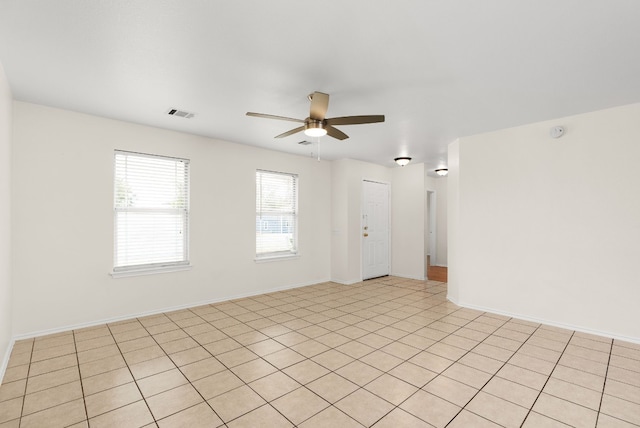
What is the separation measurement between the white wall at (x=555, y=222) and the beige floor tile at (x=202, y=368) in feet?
11.8

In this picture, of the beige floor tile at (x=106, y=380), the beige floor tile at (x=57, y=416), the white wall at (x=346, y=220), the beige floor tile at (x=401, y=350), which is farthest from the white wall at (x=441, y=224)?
the beige floor tile at (x=57, y=416)

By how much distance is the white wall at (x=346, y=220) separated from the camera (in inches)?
249

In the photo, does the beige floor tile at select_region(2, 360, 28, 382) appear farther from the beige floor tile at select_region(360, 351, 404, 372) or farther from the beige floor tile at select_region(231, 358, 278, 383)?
the beige floor tile at select_region(360, 351, 404, 372)

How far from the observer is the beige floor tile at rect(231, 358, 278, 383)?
2600 mm

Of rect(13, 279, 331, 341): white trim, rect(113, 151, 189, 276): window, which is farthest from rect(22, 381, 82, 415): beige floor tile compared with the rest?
rect(113, 151, 189, 276): window

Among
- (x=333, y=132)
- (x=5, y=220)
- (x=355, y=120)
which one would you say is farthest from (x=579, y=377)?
(x=5, y=220)

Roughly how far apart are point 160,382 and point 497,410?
99.1 inches

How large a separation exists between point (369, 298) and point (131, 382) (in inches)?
140

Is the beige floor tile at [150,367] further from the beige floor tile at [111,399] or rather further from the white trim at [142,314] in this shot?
the white trim at [142,314]

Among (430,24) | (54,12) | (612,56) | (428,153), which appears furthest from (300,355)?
(428,153)

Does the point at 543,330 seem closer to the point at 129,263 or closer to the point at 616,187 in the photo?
the point at 616,187

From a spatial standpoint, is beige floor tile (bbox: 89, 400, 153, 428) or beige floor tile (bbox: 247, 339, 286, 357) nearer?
beige floor tile (bbox: 89, 400, 153, 428)

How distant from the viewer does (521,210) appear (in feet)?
13.6

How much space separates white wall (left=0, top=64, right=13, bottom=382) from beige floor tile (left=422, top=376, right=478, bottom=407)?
11.4 ft
